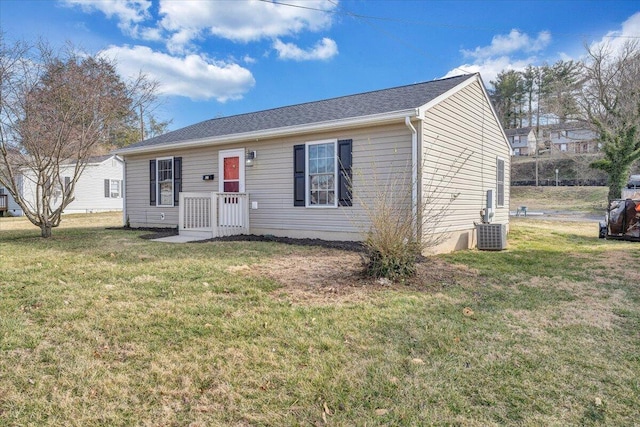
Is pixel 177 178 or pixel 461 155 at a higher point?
pixel 461 155

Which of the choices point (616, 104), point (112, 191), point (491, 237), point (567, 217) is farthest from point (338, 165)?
point (112, 191)

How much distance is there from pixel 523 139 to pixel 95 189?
144 feet

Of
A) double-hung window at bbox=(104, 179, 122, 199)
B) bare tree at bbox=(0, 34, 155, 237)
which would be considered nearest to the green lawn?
bare tree at bbox=(0, 34, 155, 237)

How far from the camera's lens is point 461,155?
869 centimetres

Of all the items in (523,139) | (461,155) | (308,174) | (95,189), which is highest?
(523,139)

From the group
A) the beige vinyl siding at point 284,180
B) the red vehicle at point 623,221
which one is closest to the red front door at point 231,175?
the beige vinyl siding at point 284,180

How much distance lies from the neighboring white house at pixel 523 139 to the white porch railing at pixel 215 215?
42808 mm

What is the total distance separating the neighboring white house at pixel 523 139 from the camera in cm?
4428

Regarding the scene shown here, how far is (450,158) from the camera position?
830 centimetres

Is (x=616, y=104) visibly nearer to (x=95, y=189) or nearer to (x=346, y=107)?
(x=346, y=107)

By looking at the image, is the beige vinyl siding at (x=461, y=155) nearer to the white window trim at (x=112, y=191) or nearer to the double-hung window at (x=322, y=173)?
the double-hung window at (x=322, y=173)

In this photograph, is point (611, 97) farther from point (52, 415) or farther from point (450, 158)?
point (52, 415)

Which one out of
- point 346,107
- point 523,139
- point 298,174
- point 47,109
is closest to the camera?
point 47,109

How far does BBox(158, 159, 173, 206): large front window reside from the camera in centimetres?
1117
